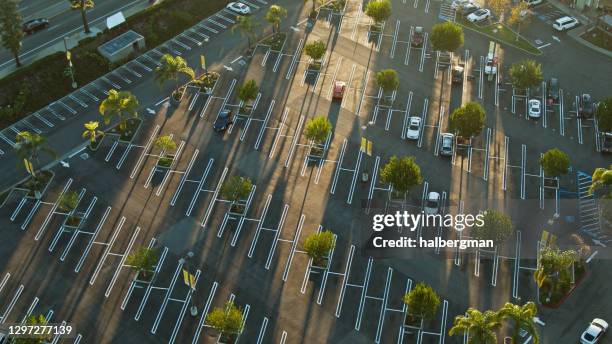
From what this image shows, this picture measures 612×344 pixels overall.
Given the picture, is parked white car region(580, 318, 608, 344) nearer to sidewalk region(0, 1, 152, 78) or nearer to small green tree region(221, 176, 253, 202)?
small green tree region(221, 176, 253, 202)

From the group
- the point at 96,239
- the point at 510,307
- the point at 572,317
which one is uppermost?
the point at 510,307

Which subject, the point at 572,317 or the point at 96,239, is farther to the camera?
the point at 96,239

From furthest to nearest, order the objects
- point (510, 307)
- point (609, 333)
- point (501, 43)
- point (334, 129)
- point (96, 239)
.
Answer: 1. point (501, 43)
2. point (334, 129)
3. point (96, 239)
4. point (609, 333)
5. point (510, 307)

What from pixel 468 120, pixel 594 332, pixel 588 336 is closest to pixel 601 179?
pixel 468 120

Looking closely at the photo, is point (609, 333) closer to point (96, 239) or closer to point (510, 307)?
point (510, 307)

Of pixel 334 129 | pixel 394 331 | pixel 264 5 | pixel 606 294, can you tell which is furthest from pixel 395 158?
pixel 264 5

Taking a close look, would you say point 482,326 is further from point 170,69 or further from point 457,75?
point 170,69
